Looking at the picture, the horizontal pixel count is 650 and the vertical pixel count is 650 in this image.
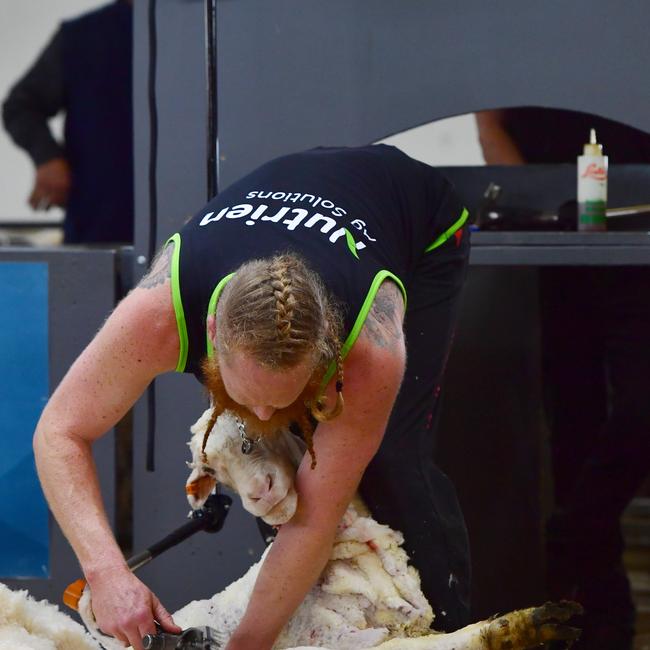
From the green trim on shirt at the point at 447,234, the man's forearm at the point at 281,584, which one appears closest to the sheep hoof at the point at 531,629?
the man's forearm at the point at 281,584

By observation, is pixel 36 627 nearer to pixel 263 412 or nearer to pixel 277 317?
pixel 263 412

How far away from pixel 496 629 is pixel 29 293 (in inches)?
68.2

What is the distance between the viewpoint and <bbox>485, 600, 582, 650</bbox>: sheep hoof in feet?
6.12

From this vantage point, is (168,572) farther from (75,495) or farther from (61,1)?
(61,1)

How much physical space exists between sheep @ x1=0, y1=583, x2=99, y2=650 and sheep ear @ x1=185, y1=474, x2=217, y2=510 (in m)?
0.35

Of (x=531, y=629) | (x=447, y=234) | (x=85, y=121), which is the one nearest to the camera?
(x=531, y=629)

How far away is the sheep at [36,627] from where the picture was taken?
6.36 ft

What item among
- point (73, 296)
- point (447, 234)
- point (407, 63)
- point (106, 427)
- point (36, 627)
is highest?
point (407, 63)

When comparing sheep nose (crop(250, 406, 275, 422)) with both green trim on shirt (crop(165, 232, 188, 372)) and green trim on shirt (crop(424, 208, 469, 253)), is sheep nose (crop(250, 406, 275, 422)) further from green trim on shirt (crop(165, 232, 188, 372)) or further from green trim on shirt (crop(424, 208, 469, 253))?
green trim on shirt (crop(424, 208, 469, 253))

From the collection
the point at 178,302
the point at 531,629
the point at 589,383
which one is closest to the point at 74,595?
the point at 178,302

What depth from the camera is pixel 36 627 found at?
6.61ft

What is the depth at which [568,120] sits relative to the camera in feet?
12.3

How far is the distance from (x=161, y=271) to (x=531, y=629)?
35.1 inches

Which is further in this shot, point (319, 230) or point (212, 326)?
point (319, 230)
